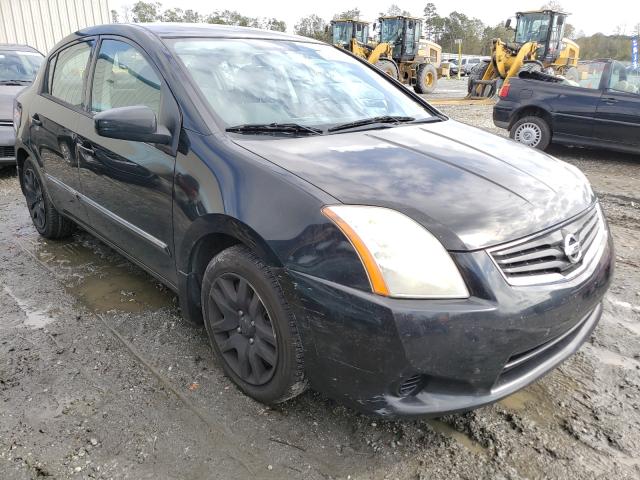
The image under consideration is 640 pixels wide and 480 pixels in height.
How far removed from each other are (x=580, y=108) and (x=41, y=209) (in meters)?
7.12

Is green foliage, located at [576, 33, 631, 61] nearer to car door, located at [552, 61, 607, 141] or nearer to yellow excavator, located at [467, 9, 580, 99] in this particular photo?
yellow excavator, located at [467, 9, 580, 99]

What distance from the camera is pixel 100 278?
141 inches

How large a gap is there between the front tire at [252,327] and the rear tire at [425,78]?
793 inches

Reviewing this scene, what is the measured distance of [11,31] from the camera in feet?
48.8

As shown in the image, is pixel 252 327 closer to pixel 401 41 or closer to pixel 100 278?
pixel 100 278

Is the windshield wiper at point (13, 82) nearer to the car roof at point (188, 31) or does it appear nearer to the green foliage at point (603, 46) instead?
the car roof at point (188, 31)

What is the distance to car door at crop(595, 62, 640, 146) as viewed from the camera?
23.4 feet

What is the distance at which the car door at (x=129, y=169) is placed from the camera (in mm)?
2537

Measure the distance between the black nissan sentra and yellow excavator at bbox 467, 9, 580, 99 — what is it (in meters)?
14.8

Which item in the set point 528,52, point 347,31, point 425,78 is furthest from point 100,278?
point 347,31

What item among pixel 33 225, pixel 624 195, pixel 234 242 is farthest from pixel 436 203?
pixel 624 195

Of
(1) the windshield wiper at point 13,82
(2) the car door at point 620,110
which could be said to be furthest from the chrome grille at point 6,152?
(2) the car door at point 620,110

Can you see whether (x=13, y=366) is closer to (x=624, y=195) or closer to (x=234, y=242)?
(x=234, y=242)

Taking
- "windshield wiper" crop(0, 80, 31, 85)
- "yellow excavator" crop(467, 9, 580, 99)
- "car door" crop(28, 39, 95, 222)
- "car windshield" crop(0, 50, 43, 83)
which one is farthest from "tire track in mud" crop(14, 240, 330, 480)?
"yellow excavator" crop(467, 9, 580, 99)
